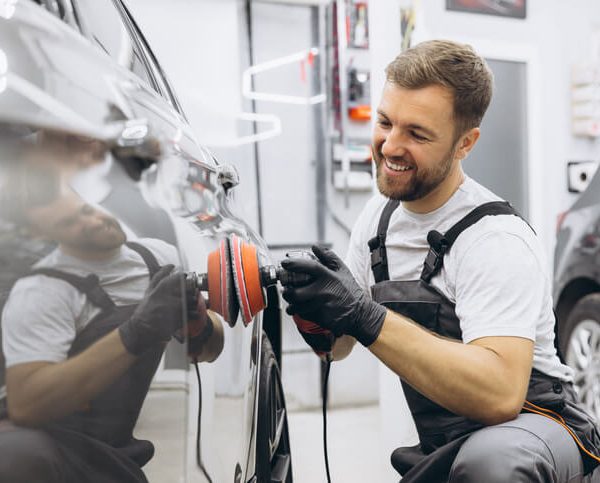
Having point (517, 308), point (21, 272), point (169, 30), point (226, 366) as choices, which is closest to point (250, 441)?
point (226, 366)

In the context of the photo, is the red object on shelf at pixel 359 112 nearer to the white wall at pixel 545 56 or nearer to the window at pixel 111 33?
the white wall at pixel 545 56

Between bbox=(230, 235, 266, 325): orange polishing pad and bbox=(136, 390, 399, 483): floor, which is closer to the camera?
bbox=(136, 390, 399, 483): floor

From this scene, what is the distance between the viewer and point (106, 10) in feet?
4.12

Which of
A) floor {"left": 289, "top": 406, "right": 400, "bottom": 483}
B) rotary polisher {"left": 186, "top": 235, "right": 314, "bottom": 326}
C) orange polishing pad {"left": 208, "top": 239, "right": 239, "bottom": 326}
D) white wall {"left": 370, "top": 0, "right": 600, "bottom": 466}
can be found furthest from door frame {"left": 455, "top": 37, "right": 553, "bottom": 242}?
orange polishing pad {"left": 208, "top": 239, "right": 239, "bottom": 326}

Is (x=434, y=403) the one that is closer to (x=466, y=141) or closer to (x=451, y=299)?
(x=451, y=299)

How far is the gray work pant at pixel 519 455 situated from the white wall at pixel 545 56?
1.71 metres

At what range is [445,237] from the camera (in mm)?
1388

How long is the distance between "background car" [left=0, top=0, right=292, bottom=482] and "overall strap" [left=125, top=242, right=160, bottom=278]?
0.01 metres

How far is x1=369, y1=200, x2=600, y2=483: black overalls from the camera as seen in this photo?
134 cm

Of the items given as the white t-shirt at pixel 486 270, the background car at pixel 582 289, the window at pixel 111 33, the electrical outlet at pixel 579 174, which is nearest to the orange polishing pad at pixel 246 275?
the window at pixel 111 33

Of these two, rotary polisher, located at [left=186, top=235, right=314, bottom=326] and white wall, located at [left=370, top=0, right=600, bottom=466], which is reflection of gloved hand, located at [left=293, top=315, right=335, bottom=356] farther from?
white wall, located at [left=370, top=0, right=600, bottom=466]

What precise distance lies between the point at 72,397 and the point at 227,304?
32 centimetres

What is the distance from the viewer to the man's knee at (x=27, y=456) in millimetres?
605

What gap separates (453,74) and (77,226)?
3.30 ft
